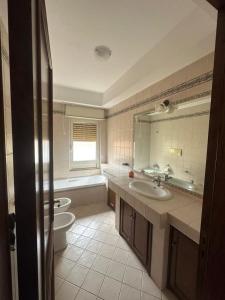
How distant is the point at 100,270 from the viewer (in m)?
1.64

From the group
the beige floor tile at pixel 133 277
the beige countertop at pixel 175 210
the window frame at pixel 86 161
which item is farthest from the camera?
the window frame at pixel 86 161

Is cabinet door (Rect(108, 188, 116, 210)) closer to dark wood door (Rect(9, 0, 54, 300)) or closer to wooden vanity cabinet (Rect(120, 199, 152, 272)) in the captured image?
wooden vanity cabinet (Rect(120, 199, 152, 272))

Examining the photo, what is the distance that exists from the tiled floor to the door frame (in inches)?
36.4

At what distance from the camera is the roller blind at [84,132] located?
145 inches

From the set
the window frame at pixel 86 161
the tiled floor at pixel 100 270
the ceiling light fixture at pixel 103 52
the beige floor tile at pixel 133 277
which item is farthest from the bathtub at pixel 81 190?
the ceiling light fixture at pixel 103 52

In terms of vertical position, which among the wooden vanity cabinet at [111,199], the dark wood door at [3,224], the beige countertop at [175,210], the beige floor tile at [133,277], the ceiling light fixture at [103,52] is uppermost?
the ceiling light fixture at [103,52]

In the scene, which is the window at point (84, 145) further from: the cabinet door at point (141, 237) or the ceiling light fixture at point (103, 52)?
the cabinet door at point (141, 237)

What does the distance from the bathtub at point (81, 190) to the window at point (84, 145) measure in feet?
1.72

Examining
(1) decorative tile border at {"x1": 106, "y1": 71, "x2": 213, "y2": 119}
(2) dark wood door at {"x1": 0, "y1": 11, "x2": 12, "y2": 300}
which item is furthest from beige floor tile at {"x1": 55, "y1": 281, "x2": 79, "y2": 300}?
(1) decorative tile border at {"x1": 106, "y1": 71, "x2": 213, "y2": 119}

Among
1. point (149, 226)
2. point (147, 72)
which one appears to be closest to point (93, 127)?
point (147, 72)

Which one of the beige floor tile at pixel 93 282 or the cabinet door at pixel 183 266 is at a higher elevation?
the cabinet door at pixel 183 266

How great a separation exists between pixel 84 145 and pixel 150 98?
220 cm

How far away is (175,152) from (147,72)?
1.07 meters

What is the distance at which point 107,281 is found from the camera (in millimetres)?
1520
